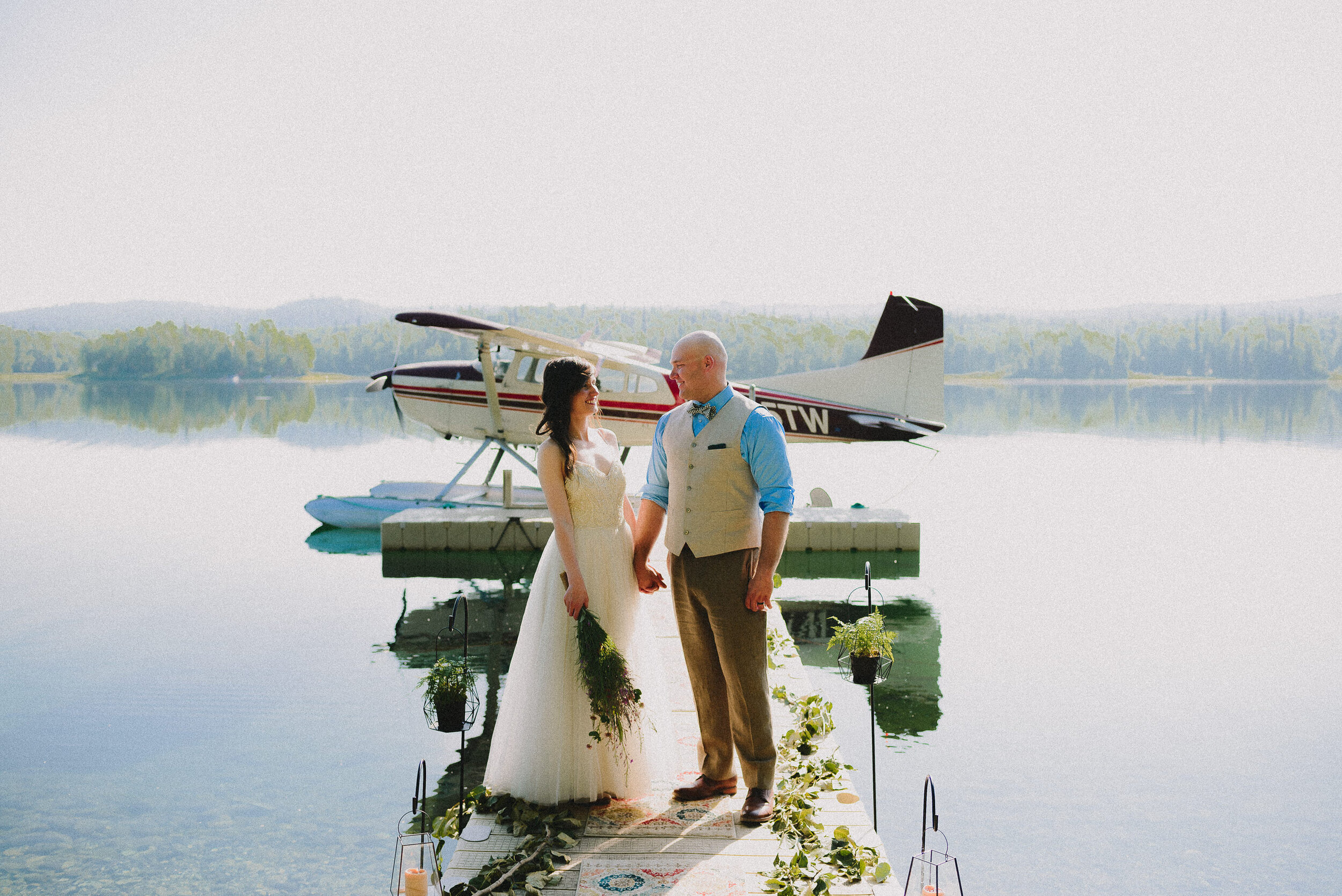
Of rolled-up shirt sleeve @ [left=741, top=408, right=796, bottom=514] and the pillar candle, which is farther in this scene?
rolled-up shirt sleeve @ [left=741, top=408, right=796, bottom=514]

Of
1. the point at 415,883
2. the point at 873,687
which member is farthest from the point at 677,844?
the point at 873,687

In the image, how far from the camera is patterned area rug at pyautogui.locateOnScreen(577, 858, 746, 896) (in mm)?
2475

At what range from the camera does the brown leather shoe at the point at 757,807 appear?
2844 mm

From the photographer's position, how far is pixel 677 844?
273 cm

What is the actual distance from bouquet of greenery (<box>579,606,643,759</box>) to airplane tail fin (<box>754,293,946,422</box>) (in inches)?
324

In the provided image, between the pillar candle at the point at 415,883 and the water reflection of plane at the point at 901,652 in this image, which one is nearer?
the pillar candle at the point at 415,883

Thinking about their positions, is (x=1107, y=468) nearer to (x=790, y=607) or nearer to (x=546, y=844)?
(x=790, y=607)

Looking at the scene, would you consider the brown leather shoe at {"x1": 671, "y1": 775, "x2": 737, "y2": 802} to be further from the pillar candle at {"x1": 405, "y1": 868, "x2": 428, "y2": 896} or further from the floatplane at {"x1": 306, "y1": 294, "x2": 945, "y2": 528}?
the floatplane at {"x1": 306, "y1": 294, "x2": 945, "y2": 528}

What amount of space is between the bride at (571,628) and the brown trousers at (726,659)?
16cm

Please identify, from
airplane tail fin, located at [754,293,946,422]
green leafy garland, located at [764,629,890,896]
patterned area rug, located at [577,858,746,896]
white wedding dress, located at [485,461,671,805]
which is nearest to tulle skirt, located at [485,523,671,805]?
white wedding dress, located at [485,461,671,805]

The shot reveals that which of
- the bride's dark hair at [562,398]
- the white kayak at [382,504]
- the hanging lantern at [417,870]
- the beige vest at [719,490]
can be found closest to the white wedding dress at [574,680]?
the bride's dark hair at [562,398]

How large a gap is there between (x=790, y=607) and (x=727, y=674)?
16.3 ft

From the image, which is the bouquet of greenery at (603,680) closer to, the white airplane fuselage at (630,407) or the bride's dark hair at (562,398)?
the bride's dark hair at (562,398)

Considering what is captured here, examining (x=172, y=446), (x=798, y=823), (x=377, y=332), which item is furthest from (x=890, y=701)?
(x=377, y=332)
